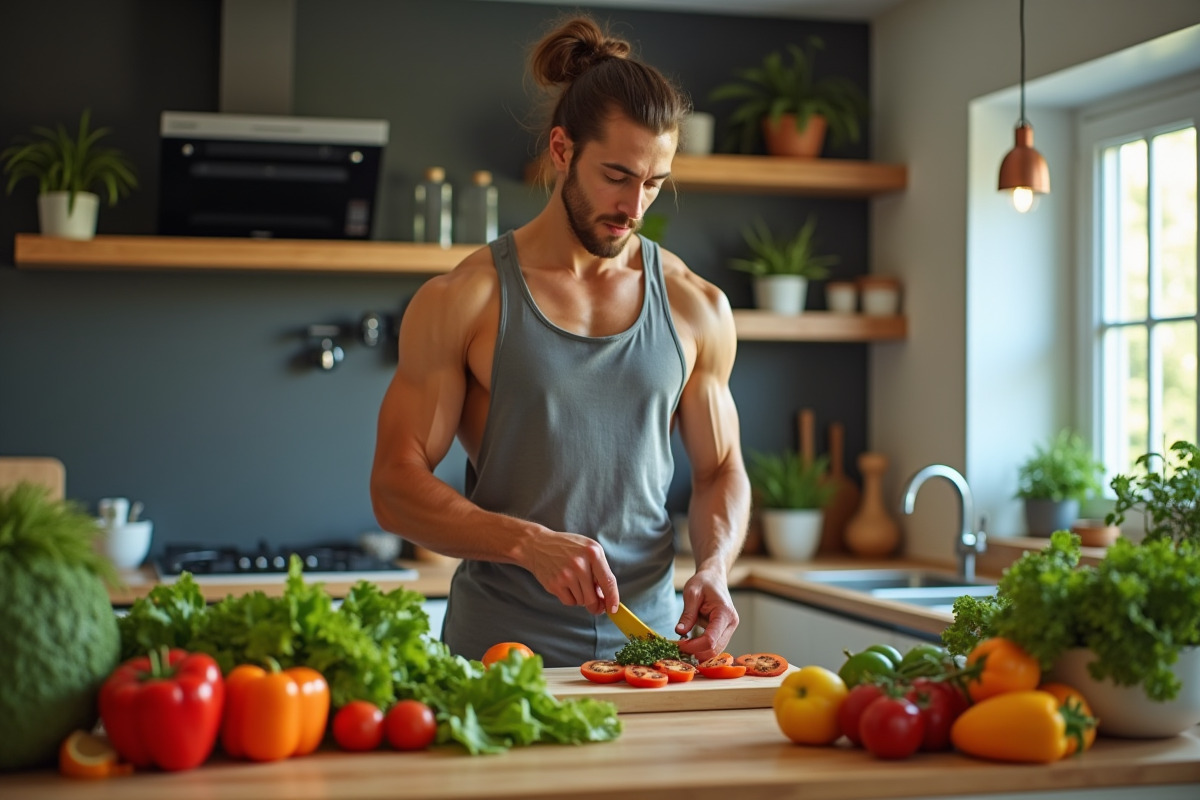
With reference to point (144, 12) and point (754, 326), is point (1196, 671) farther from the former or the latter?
point (144, 12)

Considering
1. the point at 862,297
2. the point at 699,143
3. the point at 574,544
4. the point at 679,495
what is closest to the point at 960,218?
the point at 862,297

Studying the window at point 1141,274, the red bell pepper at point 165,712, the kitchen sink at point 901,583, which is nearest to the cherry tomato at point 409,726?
the red bell pepper at point 165,712

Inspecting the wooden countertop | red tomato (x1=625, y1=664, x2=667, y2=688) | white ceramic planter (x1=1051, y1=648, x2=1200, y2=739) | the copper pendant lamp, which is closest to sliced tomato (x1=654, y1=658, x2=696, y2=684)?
red tomato (x1=625, y1=664, x2=667, y2=688)

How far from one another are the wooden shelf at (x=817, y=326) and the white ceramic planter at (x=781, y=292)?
3cm

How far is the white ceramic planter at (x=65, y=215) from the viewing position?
11.7ft

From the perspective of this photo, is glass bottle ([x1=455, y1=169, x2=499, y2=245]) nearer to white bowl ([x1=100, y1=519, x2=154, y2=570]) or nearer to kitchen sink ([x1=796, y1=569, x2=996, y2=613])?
white bowl ([x1=100, y1=519, x2=154, y2=570])

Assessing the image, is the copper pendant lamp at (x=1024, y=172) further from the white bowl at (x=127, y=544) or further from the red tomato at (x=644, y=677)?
the white bowl at (x=127, y=544)

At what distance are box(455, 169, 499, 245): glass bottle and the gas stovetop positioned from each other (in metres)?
0.96

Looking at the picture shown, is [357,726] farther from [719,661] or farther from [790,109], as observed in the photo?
[790,109]

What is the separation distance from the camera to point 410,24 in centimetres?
401

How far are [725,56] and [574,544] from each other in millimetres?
2788

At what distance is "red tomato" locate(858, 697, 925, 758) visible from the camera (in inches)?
52.8

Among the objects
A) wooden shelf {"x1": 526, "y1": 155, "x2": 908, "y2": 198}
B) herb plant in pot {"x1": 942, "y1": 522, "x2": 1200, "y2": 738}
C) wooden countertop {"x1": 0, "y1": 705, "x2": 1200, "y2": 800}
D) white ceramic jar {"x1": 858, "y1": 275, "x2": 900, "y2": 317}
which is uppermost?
wooden shelf {"x1": 526, "y1": 155, "x2": 908, "y2": 198}

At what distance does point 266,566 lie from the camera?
3447 mm
